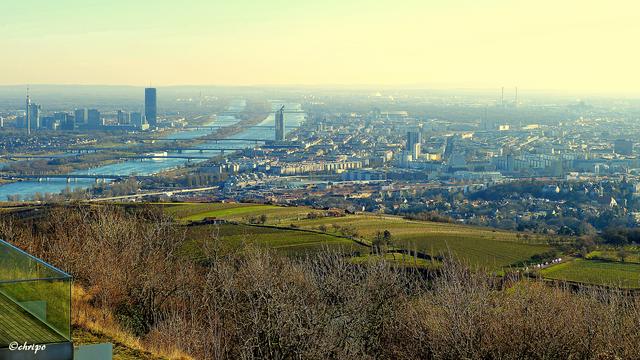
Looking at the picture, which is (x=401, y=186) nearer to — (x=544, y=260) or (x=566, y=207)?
(x=566, y=207)

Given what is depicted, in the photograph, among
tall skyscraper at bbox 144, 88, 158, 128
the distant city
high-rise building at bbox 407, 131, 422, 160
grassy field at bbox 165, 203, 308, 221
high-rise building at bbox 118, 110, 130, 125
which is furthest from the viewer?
tall skyscraper at bbox 144, 88, 158, 128

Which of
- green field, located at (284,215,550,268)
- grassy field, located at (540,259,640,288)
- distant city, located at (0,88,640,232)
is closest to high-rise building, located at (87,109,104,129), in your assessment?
distant city, located at (0,88,640,232)

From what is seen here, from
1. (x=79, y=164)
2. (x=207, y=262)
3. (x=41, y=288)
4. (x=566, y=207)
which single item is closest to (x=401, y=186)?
(x=566, y=207)

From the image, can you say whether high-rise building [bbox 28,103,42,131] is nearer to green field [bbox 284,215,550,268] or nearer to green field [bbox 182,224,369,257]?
green field [bbox 284,215,550,268]

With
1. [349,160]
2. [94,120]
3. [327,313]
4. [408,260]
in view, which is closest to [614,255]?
[408,260]

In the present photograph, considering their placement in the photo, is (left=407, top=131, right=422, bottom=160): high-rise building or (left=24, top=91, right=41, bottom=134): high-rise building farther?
(left=24, top=91, right=41, bottom=134): high-rise building

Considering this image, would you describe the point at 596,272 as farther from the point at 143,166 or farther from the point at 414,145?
the point at 414,145
